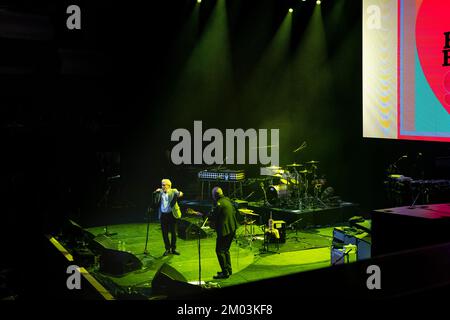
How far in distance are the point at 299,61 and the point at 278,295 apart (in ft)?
35.9

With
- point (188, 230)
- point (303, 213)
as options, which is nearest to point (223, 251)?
point (188, 230)

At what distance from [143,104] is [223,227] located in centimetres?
573

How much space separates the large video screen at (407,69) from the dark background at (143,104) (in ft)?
11.2

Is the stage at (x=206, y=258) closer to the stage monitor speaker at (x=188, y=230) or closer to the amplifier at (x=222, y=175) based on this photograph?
the stage monitor speaker at (x=188, y=230)

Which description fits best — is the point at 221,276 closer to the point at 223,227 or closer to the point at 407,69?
the point at 223,227

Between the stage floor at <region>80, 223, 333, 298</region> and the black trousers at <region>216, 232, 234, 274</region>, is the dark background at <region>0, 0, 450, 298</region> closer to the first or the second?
the stage floor at <region>80, 223, 333, 298</region>

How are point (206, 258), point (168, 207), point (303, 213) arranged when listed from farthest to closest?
point (303, 213), point (168, 207), point (206, 258)

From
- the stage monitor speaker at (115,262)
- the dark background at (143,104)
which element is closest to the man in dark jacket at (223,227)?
the stage monitor speaker at (115,262)

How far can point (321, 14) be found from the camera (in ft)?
38.7

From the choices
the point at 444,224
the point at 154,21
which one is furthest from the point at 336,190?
the point at 444,224

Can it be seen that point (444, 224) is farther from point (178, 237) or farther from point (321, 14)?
point (321, 14)

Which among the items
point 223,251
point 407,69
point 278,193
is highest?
point 407,69

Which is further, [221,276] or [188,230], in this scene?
[188,230]

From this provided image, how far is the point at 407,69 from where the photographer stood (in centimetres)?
541
